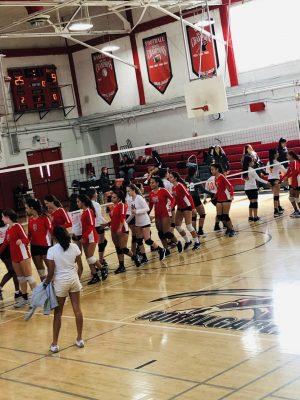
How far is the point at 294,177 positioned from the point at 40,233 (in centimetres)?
692

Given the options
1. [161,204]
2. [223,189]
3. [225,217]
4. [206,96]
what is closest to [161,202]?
[161,204]

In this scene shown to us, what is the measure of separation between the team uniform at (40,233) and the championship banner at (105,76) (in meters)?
19.6

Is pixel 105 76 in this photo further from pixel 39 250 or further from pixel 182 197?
pixel 39 250

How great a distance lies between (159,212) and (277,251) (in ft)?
7.93

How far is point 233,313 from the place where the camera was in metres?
8.91

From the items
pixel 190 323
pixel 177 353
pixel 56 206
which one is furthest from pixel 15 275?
pixel 177 353

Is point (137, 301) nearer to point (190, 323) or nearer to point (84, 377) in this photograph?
point (190, 323)

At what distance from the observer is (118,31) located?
28203mm

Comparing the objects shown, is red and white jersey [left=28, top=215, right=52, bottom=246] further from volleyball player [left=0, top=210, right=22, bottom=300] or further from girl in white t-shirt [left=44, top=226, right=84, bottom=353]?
girl in white t-shirt [left=44, top=226, right=84, bottom=353]

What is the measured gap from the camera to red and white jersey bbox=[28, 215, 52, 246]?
1131 centimetres

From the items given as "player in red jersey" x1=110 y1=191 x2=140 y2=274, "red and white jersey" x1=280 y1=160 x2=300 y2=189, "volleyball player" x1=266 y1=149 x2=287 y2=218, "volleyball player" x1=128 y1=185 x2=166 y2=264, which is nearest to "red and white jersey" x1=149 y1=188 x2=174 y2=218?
"volleyball player" x1=128 y1=185 x2=166 y2=264

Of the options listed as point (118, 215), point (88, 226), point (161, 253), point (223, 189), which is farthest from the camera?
point (223, 189)

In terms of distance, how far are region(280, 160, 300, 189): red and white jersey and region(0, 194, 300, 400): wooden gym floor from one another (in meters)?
3.15

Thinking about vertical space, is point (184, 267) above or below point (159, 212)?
below
